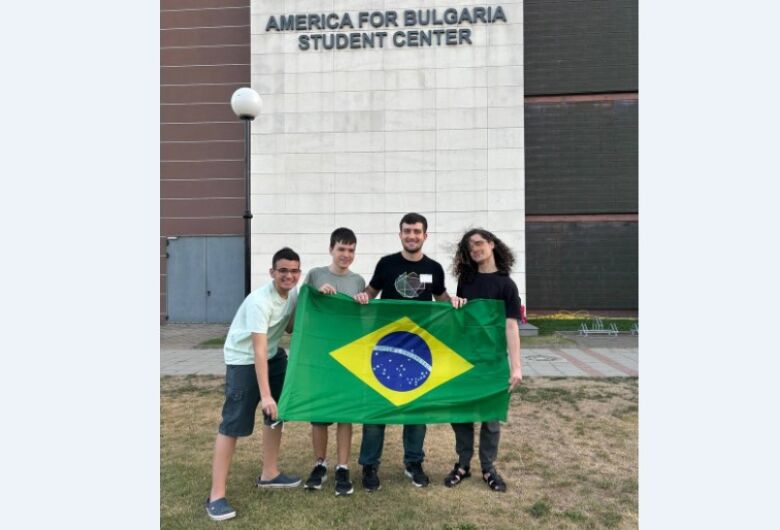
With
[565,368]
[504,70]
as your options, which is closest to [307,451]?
[565,368]

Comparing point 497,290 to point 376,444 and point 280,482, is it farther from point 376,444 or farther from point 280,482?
point 280,482

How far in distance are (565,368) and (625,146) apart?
35.5ft

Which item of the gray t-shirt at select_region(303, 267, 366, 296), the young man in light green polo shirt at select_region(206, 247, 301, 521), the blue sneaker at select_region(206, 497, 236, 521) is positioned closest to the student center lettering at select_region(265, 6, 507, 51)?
the gray t-shirt at select_region(303, 267, 366, 296)

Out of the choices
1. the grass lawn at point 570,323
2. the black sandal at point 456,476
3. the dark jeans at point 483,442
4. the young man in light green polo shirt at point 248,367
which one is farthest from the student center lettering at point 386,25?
the black sandal at point 456,476

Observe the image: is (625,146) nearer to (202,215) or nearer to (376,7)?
(376,7)

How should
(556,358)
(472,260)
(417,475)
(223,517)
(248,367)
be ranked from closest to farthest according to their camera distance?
(223,517) < (248,367) < (417,475) < (472,260) < (556,358)

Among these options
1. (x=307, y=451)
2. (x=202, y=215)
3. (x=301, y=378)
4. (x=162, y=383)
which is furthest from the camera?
(x=202, y=215)

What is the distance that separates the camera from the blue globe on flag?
428cm

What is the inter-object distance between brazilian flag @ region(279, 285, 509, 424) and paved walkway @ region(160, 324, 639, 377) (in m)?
5.14

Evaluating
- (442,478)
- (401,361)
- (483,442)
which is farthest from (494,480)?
(401,361)

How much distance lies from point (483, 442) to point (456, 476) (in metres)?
0.38

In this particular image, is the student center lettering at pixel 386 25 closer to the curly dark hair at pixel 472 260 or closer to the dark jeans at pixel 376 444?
the curly dark hair at pixel 472 260

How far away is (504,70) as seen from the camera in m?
15.4

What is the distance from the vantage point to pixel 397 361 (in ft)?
14.3
